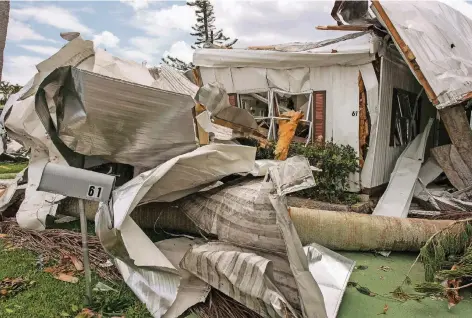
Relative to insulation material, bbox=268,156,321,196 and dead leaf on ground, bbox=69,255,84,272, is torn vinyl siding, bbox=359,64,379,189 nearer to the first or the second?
insulation material, bbox=268,156,321,196

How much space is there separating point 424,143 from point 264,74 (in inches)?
139

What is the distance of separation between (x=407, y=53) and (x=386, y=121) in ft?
5.73

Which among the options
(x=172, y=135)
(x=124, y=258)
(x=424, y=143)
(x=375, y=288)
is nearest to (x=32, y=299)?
(x=124, y=258)

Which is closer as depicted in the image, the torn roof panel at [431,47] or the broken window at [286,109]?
the torn roof panel at [431,47]

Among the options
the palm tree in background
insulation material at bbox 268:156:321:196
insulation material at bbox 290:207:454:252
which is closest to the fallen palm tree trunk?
insulation material at bbox 290:207:454:252

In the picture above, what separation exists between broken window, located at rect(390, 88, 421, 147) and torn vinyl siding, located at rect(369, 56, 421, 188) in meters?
0.18

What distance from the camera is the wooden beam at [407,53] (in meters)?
6.10

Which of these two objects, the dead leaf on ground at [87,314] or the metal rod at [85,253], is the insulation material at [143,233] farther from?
the dead leaf on ground at [87,314]

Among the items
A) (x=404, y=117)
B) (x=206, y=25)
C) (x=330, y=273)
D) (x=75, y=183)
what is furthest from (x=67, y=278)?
(x=206, y=25)

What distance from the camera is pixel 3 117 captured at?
20.4 feet

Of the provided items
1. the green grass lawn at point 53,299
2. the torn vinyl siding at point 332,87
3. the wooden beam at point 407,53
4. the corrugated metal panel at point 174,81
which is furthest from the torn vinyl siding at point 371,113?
the green grass lawn at point 53,299

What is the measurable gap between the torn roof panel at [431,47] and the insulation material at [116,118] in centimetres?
372

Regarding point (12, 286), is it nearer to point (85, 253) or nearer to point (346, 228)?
point (85, 253)

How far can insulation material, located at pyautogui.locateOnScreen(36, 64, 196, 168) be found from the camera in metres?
4.19
